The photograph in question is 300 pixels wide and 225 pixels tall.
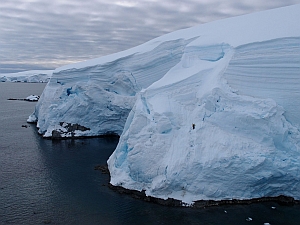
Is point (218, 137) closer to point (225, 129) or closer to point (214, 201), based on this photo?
A: point (225, 129)

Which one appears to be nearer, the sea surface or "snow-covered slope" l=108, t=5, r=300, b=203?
the sea surface

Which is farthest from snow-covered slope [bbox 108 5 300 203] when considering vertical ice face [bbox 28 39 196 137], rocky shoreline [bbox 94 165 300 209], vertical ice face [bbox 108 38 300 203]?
vertical ice face [bbox 28 39 196 137]

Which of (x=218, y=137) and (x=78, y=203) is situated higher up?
(x=218, y=137)

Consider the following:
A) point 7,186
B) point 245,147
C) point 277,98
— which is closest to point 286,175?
point 245,147

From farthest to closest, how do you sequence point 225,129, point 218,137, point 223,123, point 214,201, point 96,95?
point 96,95 < point 223,123 < point 225,129 < point 218,137 < point 214,201

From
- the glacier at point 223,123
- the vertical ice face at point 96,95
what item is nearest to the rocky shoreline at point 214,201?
the glacier at point 223,123

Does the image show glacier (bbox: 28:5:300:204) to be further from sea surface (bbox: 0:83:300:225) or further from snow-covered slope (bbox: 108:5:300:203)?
sea surface (bbox: 0:83:300:225)

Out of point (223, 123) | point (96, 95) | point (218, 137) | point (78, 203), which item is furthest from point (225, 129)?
point (96, 95)
